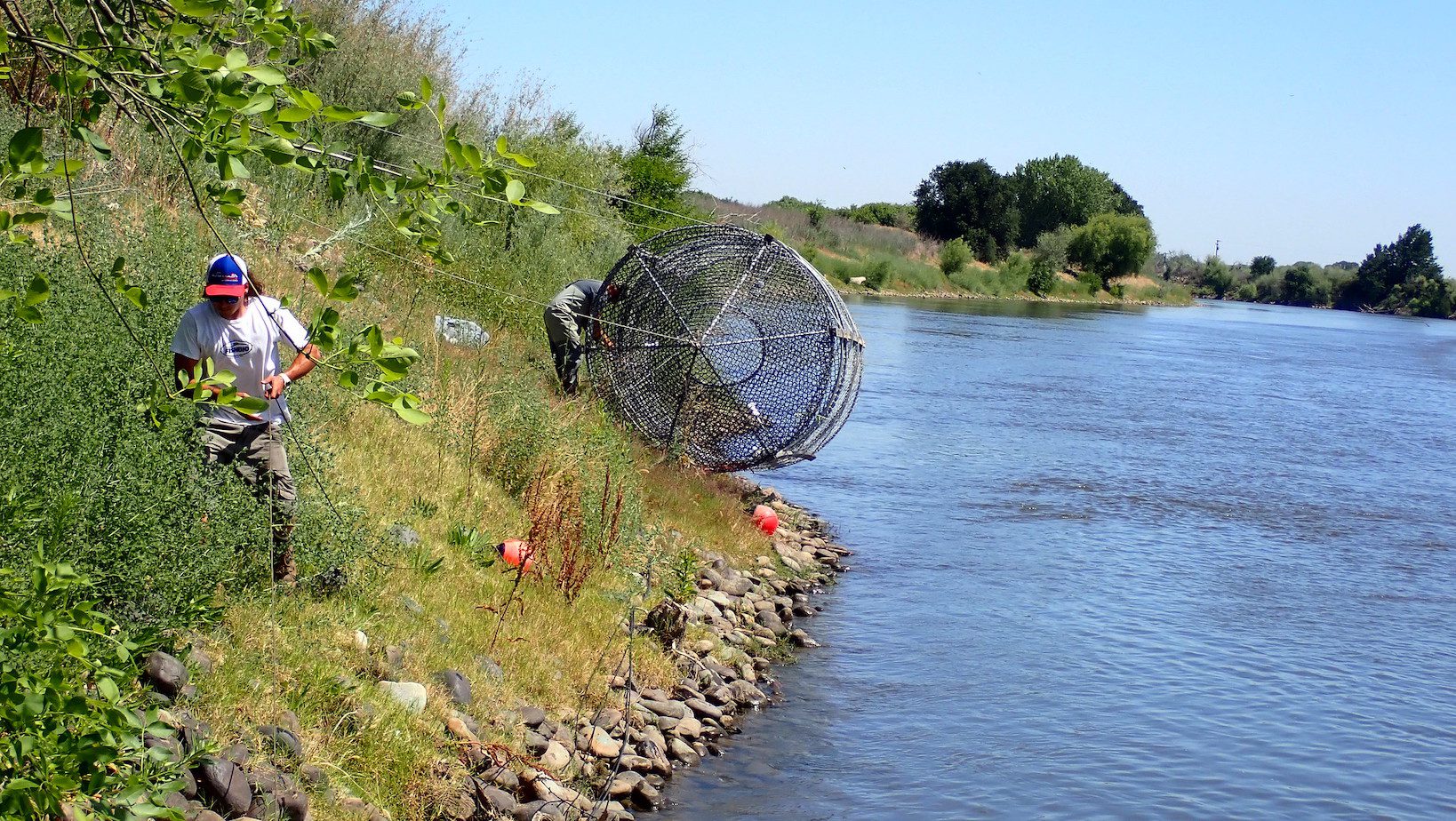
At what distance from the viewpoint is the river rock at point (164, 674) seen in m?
5.71

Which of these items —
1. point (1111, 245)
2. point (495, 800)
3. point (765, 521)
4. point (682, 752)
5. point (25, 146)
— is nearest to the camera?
point (25, 146)

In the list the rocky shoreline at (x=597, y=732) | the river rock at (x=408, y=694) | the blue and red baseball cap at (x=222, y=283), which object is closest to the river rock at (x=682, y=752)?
the rocky shoreline at (x=597, y=732)

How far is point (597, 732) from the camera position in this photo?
8.11 metres

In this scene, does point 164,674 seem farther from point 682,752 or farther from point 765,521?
point 765,521

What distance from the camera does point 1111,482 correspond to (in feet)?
63.5

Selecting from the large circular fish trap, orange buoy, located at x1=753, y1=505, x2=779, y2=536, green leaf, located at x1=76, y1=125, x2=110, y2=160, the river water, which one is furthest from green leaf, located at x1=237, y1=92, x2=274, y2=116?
orange buoy, located at x1=753, y1=505, x2=779, y2=536

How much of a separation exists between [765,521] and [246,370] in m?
7.68

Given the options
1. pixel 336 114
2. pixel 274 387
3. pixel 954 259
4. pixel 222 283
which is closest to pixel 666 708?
pixel 274 387

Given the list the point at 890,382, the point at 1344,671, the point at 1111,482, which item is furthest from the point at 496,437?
the point at 890,382

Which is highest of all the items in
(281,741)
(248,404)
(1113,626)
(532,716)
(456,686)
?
(248,404)

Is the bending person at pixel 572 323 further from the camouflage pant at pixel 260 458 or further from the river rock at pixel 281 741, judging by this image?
the river rock at pixel 281 741

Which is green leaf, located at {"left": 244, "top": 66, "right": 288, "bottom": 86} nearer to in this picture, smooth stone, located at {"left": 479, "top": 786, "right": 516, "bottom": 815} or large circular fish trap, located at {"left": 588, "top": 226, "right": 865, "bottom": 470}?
smooth stone, located at {"left": 479, "top": 786, "right": 516, "bottom": 815}

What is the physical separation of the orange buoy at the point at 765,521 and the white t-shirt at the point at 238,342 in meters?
7.46

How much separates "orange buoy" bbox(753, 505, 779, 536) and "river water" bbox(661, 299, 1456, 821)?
3.39ft
